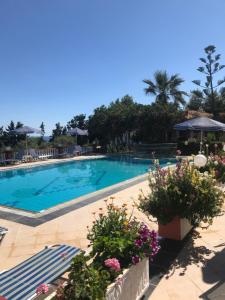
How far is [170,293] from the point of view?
3.17 metres

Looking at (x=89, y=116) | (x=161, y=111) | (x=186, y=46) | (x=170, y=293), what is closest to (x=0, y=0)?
(x=186, y=46)

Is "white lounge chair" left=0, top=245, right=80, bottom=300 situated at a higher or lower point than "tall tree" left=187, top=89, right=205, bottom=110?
lower

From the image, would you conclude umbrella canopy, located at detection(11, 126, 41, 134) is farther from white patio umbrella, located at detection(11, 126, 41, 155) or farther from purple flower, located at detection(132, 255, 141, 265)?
purple flower, located at detection(132, 255, 141, 265)

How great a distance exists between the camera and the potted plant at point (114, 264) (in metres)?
2.20

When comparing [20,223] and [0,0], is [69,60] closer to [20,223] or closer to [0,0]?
[0,0]

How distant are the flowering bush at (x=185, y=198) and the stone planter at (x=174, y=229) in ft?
0.77

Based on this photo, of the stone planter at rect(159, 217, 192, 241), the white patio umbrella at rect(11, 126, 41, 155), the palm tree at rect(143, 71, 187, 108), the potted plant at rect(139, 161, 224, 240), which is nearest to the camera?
the potted plant at rect(139, 161, 224, 240)

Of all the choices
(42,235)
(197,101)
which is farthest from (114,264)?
(197,101)

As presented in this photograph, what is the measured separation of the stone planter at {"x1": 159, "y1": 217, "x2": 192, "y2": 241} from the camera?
443 cm

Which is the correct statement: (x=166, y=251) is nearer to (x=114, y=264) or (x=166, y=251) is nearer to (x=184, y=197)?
(x=184, y=197)

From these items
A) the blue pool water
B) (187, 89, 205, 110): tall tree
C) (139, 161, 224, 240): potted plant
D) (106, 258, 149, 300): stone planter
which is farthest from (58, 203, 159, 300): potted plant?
(187, 89, 205, 110): tall tree

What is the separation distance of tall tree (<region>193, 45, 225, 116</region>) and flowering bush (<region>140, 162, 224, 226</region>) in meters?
25.2

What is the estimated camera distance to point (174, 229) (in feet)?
14.6

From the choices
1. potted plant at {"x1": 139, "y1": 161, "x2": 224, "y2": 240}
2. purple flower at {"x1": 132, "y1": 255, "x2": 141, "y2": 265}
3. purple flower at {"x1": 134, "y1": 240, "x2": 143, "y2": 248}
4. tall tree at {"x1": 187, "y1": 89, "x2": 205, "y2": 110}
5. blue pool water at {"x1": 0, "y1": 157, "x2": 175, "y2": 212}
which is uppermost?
tall tree at {"x1": 187, "y1": 89, "x2": 205, "y2": 110}
